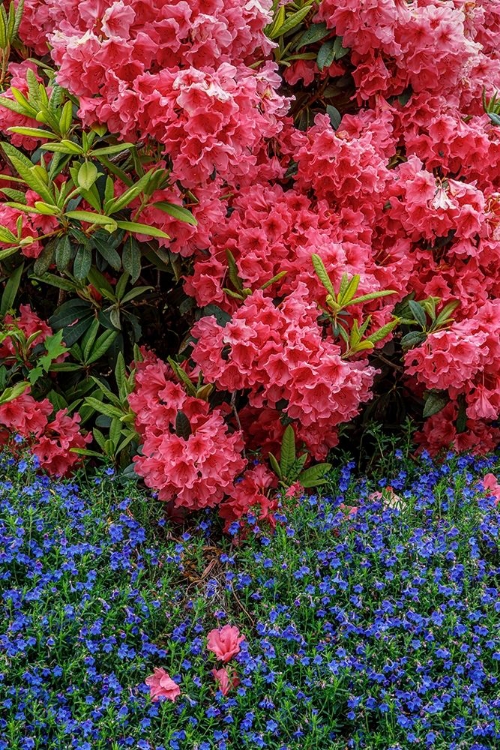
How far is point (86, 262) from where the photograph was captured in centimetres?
254

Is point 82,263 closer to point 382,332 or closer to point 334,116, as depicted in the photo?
point 382,332

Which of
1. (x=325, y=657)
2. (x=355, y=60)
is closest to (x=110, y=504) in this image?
(x=325, y=657)

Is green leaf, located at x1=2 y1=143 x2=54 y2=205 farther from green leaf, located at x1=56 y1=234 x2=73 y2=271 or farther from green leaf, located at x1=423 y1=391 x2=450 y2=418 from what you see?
green leaf, located at x1=423 y1=391 x2=450 y2=418

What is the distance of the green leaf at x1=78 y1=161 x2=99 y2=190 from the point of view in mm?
2344

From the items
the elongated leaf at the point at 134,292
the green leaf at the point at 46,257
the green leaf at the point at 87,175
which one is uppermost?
the green leaf at the point at 87,175

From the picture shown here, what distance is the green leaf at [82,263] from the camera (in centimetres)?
253

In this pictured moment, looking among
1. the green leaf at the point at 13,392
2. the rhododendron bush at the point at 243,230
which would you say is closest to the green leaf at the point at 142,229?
the rhododendron bush at the point at 243,230

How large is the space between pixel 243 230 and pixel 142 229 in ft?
1.42

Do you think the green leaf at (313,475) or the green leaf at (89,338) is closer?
the green leaf at (313,475)

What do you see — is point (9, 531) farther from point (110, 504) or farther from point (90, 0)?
point (90, 0)

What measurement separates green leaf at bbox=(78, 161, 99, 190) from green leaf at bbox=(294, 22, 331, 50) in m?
0.96

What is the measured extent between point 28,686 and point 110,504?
2.22ft

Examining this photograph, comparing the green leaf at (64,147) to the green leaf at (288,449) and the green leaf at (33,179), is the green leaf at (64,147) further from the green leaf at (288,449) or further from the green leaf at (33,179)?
the green leaf at (288,449)

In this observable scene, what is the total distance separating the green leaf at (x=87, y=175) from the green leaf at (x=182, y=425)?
70 centimetres
